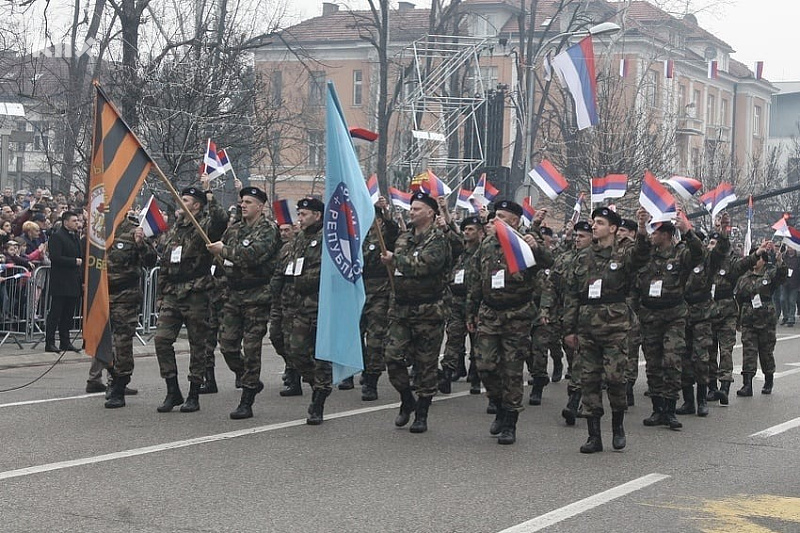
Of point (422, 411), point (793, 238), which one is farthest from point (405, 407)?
point (793, 238)

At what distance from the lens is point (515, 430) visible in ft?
33.5

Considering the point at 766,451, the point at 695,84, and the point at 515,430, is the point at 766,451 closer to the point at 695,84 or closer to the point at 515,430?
the point at 515,430

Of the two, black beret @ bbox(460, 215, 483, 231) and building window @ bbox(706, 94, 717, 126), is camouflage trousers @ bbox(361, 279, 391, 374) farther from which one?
building window @ bbox(706, 94, 717, 126)

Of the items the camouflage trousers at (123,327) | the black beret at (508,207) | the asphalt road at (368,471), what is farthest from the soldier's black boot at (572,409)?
the camouflage trousers at (123,327)

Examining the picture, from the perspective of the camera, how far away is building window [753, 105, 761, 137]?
77562 millimetres

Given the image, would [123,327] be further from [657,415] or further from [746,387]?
[746,387]

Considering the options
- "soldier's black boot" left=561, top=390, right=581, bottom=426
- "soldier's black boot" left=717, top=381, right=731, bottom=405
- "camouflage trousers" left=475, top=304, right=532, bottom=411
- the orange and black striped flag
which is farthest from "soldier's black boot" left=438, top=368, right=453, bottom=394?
the orange and black striped flag

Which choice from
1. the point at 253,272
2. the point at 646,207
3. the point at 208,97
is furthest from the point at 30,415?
the point at 208,97

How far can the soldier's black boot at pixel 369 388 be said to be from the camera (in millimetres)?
12547

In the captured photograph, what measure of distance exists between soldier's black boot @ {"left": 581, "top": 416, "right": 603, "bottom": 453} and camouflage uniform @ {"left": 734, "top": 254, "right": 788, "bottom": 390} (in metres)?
5.23

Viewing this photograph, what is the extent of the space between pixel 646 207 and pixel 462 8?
36.4 meters

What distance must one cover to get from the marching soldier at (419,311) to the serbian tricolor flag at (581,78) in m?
6.65

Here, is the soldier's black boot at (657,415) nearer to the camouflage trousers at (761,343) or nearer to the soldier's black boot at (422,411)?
the soldier's black boot at (422,411)

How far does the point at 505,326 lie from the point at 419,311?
0.75m
